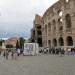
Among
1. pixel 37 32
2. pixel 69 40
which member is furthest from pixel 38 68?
pixel 37 32

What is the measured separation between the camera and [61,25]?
233ft

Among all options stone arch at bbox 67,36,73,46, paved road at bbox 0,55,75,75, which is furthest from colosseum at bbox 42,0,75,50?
paved road at bbox 0,55,75,75

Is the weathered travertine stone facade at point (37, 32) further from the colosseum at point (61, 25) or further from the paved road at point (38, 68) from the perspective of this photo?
the paved road at point (38, 68)

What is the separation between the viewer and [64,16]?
211ft

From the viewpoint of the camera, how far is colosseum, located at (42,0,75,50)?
203 ft

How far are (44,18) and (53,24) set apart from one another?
31.8ft

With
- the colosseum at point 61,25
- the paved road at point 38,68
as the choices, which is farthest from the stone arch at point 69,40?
the paved road at point 38,68

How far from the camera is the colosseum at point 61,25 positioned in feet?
203

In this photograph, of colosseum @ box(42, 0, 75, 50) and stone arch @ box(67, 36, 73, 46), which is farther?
stone arch @ box(67, 36, 73, 46)

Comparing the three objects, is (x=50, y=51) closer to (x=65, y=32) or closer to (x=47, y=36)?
(x=65, y=32)

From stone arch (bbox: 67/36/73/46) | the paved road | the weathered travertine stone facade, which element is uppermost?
the weathered travertine stone facade

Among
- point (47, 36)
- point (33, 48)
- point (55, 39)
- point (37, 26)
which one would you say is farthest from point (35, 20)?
point (33, 48)

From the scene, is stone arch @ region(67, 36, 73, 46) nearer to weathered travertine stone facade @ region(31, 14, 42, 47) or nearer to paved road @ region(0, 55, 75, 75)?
weathered travertine stone facade @ region(31, 14, 42, 47)

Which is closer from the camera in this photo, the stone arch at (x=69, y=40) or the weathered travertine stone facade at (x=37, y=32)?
the stone arch at (x=69, y=40)
